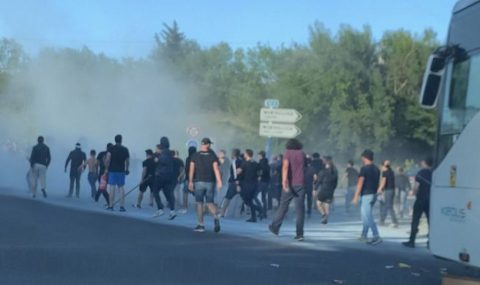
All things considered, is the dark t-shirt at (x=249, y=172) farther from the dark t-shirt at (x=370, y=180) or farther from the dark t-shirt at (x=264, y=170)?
the dark t-shirt at (x=370, y=180)

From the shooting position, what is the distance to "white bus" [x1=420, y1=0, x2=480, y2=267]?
8914 millimetres

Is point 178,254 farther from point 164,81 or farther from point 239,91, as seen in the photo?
point 239,91

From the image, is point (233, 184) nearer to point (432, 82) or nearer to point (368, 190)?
point (368, 190)

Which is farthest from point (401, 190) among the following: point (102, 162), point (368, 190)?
point (368, 190)

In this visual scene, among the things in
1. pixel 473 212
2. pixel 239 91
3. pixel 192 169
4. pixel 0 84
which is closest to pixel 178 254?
pixel 192 169

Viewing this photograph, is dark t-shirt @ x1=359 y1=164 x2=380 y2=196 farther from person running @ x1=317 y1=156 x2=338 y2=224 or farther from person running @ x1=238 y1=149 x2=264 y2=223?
person running @ x1=317 y1=156 x2=338 y2=224

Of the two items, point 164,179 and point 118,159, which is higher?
point 118,159

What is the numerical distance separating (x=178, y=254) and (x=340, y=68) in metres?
39.8

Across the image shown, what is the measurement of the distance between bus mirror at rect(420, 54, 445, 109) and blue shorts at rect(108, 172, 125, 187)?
11823mm

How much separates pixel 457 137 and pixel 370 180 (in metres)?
6.03

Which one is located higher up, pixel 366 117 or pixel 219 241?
pixel 366 117

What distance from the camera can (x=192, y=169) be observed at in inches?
626

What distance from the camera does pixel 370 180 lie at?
51.0ft

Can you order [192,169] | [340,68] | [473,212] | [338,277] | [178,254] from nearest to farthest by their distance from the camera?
[473,212], [338,277], [178,254], [192,169], [340,68]
